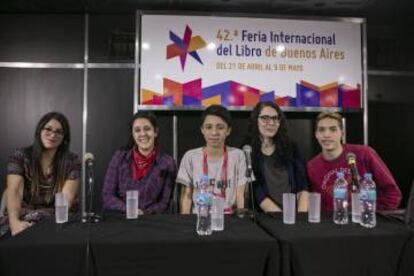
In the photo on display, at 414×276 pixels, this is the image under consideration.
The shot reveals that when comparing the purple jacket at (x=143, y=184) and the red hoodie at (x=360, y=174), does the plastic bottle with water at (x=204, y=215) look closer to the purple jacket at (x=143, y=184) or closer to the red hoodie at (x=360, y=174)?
the purple jacket at (x=143, y=184)

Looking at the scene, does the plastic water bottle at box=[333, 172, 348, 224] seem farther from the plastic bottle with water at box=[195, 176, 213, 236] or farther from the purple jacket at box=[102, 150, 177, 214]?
the purple jacket at box=[102, 150, 177, 214]

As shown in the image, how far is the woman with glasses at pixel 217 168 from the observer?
7.88 feet

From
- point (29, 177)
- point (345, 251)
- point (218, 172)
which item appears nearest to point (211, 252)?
point (345, 251)

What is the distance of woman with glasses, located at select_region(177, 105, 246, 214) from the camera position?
2.40 m

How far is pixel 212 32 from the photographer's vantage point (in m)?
3.36

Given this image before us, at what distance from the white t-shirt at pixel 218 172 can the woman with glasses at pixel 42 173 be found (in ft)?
2.40

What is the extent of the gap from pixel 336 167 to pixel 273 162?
41 cm

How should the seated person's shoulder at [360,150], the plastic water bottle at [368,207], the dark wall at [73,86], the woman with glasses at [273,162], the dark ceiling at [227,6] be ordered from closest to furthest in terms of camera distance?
the plastic water bottle at [368,207] < the woman with glasses at [273,162] < the seated person's shoulder at [360,150] < the dark ceiling at [227,6] < the dark wall at [73,86]

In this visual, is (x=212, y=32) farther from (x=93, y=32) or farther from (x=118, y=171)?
(x=118, y=171)

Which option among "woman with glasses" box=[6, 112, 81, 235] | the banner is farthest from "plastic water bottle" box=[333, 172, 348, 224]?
the banner

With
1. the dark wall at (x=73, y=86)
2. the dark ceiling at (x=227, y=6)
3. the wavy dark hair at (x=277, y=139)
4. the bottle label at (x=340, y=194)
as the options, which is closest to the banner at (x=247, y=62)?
the dark ceiling at (x=227, y=6)

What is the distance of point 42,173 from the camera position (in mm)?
2480

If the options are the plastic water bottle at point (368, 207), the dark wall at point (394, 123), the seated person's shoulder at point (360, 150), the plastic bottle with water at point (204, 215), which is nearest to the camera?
the plastic bottle with water at point (204, 215)

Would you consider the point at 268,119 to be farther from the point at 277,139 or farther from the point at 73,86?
the point at 73,86
